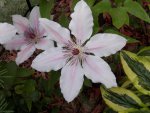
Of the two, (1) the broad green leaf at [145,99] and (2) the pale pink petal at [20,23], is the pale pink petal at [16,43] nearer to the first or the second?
(2) the pale pink petal at [20,23]

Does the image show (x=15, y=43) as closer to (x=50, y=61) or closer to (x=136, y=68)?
(x=50, y=61)

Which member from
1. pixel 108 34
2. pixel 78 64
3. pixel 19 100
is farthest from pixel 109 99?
pixel 19 100

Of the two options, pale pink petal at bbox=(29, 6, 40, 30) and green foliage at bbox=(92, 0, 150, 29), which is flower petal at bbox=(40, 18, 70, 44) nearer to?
green foliage at bbox=(92, 0, 150, 29)

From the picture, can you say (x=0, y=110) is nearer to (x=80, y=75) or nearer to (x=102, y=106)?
(x=80, y=75)

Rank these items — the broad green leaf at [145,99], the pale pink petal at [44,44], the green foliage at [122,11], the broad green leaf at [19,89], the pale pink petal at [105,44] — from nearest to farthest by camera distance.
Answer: the pale pink petal at [105,44], the green foliage at [122,11], the pale pink petal at [44,44], the broad green leaf at [145,99], the broad green leaf at [19,89]

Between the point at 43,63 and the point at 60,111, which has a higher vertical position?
the point at 43,63

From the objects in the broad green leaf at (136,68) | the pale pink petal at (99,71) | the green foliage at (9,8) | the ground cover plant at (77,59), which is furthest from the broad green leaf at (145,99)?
the green foliage at (9,8)
